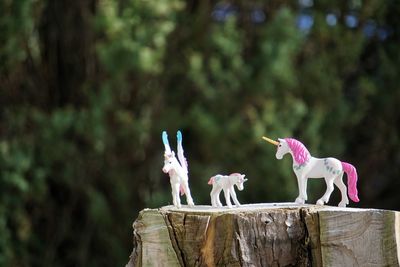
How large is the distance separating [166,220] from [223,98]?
90.0 inches

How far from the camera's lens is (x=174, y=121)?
17.5 feet

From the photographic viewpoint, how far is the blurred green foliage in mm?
5035

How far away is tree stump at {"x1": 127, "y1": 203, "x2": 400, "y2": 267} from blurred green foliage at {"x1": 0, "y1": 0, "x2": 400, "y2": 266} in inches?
81.9

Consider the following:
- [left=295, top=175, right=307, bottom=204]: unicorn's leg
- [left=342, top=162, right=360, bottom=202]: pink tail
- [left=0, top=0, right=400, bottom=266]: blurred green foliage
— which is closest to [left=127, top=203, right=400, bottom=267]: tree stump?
[left=295, top=175, right=307, bottom=204]: unicorn's leg

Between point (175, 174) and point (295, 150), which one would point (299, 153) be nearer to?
point (295, 150)

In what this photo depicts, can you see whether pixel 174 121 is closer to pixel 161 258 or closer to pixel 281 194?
pixel 281 194

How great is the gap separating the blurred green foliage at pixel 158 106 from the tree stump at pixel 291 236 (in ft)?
6.82

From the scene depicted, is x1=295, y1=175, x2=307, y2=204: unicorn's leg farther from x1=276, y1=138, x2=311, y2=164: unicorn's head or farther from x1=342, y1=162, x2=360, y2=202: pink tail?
x1=342, y1=162, x2=360, y2=202: pink tail

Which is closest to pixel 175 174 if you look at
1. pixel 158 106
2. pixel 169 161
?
pixel 169 161

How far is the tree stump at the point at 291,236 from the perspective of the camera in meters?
2.83

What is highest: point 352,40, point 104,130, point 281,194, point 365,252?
point 352,40

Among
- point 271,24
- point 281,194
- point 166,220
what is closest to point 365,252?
point 166,220

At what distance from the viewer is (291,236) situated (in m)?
2.86

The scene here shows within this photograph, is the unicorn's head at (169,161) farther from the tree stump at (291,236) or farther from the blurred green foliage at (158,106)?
the blurred green foliage at (158,106)
